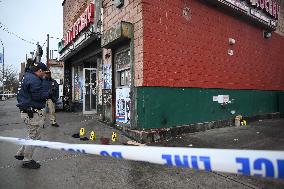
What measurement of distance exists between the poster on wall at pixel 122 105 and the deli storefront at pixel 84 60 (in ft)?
7.77

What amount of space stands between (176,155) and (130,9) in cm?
666

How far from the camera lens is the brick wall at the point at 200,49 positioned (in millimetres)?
7312

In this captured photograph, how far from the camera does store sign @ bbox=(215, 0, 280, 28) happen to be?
973cm

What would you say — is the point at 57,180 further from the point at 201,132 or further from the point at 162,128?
the point at 201,132

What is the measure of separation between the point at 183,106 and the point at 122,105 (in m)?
2.06

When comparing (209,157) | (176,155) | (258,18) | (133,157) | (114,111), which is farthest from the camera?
(258,18)

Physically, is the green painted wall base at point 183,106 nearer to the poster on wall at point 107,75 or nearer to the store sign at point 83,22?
the poster on wall at point 107,75

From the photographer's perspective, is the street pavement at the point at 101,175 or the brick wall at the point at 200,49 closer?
the street pavement at the point at 101,175

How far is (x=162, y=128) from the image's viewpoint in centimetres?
748

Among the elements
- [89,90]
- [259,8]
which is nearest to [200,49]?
[259,8]

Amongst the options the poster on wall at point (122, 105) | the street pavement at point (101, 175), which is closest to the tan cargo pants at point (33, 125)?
the street pavement at point (101, 175)

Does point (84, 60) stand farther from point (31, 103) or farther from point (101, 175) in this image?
point (101, 175)

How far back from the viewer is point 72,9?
15719mm

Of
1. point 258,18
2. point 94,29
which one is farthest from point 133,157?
point 258,18
